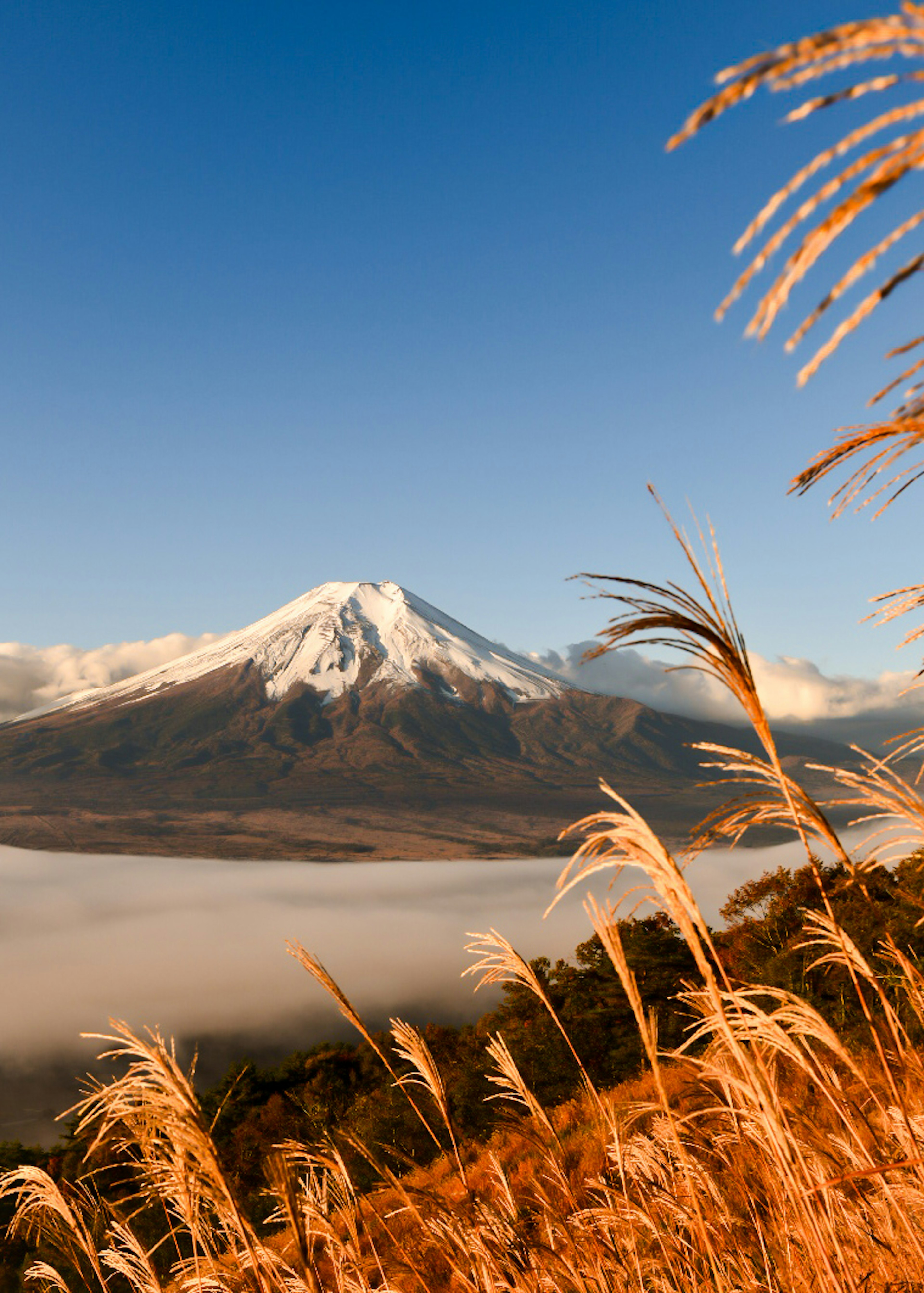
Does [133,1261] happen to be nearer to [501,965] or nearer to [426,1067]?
[426,1067]

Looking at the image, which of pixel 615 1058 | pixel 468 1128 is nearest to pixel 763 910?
pixel 615 1058

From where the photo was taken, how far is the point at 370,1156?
11.2ft

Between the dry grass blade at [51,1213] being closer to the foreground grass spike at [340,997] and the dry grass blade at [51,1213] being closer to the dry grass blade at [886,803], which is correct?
the foreground grass spike at [340,997]

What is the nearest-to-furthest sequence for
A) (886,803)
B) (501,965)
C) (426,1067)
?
1. (886,803)
2. (426,1067)
3. (501,965)

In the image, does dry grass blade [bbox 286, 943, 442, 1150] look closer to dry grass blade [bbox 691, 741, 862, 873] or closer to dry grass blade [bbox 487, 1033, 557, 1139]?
dry grass blade [bbox 487, 1033, 557, 1139]

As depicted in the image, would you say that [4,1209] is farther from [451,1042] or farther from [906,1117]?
[906,1117]

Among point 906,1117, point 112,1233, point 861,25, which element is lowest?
point 112,1233

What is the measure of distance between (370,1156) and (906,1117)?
2.24 m

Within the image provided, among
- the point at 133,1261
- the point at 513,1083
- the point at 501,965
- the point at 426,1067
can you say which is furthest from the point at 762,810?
the point at 133,1261

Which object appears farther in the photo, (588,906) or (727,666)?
(588,906)

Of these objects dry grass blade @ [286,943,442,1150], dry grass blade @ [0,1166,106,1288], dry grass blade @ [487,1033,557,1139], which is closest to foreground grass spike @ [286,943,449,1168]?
dry grass blade @ [286,943,442,1150]

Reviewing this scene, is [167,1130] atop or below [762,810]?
below

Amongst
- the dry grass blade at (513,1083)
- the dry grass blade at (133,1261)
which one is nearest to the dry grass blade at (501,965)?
the dry grass blade at (513,1083)

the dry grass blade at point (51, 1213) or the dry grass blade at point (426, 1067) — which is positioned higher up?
the dry grass blade at point (426, 1067)
